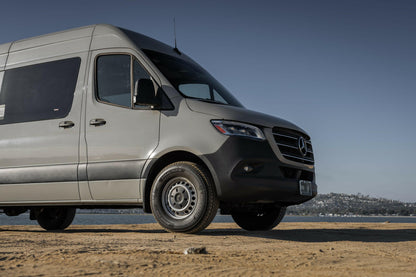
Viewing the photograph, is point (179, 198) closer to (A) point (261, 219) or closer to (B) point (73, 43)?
(A) point (261, 219)

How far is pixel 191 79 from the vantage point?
22.8ft

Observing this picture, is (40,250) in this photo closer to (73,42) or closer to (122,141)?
(122,141)

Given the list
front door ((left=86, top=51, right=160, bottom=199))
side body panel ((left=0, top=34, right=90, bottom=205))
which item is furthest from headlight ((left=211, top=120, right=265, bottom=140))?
side body panel ((left=0, top=34, right=90, bottom=205))

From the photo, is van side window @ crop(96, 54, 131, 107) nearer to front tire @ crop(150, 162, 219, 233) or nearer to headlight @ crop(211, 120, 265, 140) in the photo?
front tire @ crop(150, 162, 219, 233)

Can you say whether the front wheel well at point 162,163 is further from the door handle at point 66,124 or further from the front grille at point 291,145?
the door handle at point 66,124

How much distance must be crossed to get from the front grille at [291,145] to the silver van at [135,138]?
0.03 metres

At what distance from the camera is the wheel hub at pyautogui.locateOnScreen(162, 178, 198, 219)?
6.02 m

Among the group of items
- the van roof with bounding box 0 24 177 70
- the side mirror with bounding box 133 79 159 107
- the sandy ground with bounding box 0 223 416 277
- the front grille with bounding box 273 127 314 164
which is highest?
the van roof with bounding box 0 24 177 70

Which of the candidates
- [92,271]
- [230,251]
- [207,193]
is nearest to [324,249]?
[230,251]

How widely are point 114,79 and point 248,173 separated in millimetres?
2232

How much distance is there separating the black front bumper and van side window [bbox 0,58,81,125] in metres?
2.50

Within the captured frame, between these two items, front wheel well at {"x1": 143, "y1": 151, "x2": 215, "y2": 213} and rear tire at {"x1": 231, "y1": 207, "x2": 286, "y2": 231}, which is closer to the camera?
front wheel well at {"x1": 143, "y1": 151, "x2": 215, "y2": 213}

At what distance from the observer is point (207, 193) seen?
19.3 feet

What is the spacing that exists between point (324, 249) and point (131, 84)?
126 inches
